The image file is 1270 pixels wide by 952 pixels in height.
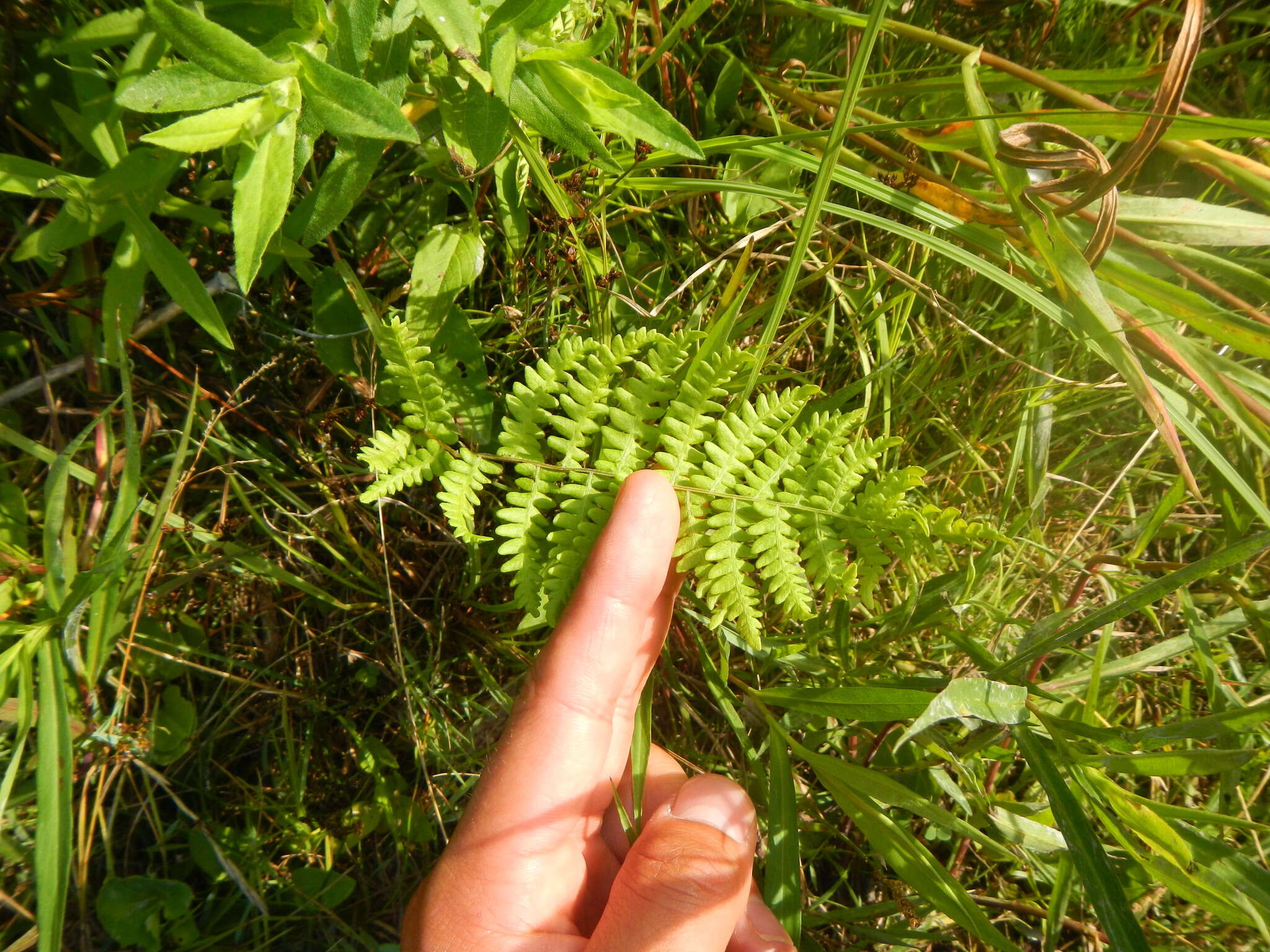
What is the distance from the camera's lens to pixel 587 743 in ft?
7.26

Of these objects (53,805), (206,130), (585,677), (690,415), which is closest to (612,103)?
(690,415)

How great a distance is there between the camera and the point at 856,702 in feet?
7.69

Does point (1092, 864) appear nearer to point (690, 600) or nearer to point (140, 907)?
point (690, 600)

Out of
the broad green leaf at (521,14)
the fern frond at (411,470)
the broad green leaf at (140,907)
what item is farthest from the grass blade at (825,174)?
the broad green leaf at (140,907)

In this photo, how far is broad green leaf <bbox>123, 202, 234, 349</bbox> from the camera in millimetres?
2053

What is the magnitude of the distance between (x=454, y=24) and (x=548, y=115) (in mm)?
297

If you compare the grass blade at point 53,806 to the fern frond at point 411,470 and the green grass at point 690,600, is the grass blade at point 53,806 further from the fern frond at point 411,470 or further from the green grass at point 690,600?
the fern frond at point 411,470

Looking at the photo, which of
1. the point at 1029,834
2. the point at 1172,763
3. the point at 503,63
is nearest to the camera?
the point at 503,63

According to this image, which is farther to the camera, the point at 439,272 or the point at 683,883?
the point at 439,272

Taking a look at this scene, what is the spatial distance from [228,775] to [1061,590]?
329 cm

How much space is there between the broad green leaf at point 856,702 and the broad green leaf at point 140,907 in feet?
7.25

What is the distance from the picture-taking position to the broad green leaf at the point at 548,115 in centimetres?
190

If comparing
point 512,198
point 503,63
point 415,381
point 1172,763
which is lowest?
point 1172,763

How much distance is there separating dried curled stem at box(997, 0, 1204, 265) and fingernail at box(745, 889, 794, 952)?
224 cm
